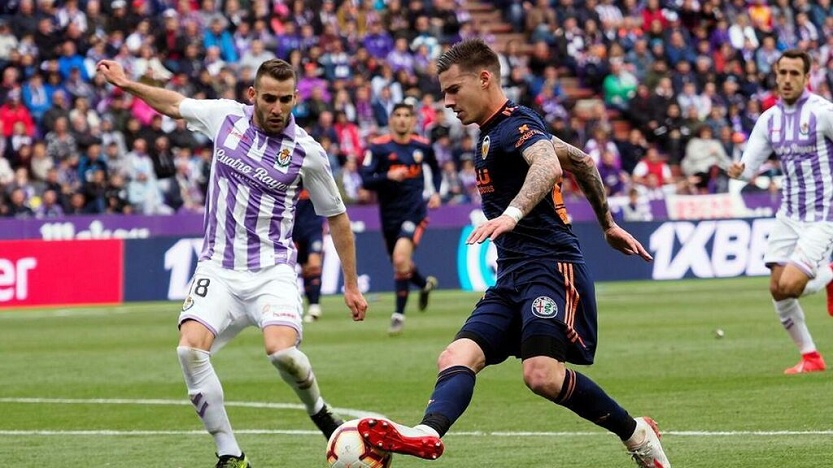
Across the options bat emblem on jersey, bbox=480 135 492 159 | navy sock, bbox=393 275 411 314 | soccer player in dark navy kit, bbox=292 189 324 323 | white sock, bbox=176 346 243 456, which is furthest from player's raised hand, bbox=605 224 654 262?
soccer player in dark navy kit, bbox=292 189 324 323

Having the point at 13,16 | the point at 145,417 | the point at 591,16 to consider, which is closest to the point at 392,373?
the point at 145,417

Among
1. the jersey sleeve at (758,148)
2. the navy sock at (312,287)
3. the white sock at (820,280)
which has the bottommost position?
the navy sock at (312,287)

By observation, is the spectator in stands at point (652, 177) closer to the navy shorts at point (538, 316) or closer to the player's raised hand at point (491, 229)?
the navy shorts at point (538, 316)

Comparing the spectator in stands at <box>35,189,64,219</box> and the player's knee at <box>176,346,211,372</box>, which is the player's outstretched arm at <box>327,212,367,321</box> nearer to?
the player's knee at <box>176,346,211,372</box>

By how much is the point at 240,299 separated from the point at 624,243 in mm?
2257

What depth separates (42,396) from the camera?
1236 cm

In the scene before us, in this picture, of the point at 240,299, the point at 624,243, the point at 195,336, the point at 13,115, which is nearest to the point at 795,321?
the point at 624,243

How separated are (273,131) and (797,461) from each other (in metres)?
3.41

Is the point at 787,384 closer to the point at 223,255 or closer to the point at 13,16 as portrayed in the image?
the point at 223,255

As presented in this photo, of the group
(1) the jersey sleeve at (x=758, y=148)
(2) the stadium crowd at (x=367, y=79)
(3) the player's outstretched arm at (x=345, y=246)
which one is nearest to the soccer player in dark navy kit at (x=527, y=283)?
(3) the player's outstretched arm at (x=345, y=246)

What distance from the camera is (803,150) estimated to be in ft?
40.4

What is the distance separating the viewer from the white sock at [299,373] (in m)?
8.34

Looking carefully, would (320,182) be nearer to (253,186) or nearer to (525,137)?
(253,186)

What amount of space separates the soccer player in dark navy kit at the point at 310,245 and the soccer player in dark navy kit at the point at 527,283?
11.7 metres
